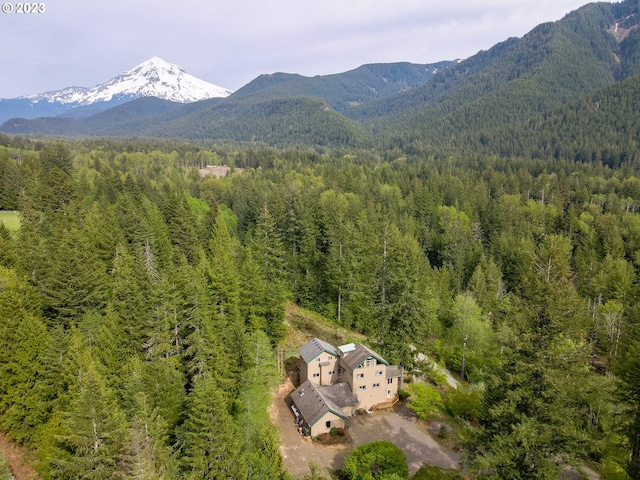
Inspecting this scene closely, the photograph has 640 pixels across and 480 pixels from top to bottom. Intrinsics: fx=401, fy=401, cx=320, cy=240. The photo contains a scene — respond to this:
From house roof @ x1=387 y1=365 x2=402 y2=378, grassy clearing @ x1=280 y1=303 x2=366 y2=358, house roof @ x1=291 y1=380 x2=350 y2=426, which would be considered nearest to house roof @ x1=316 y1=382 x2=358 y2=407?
house roof @ x1=291 y1=380 x2=350 y2=426

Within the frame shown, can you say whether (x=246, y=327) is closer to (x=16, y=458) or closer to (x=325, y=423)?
(x=325, y=423)

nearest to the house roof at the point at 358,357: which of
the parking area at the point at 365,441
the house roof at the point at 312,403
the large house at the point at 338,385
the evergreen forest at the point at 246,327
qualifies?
the large house at the point at 338,385

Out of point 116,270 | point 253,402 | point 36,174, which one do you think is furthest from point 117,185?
point 253,402

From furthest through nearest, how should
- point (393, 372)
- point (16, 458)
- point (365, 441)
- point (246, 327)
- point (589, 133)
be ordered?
point (589, 133) < point (393, 372) < point (246, 327) < point (365, 441) < point (16, 458)

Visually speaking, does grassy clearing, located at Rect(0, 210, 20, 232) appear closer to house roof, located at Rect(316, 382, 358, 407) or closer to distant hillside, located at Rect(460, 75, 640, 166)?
house roof, located at Rect(316, 382, 358, 407)

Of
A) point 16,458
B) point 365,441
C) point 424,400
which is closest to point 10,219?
point 16,458

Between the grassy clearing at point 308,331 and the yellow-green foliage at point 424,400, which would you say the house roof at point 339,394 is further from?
the grassy clearing at point 308,331

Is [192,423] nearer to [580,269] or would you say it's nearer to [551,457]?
[551,457]
